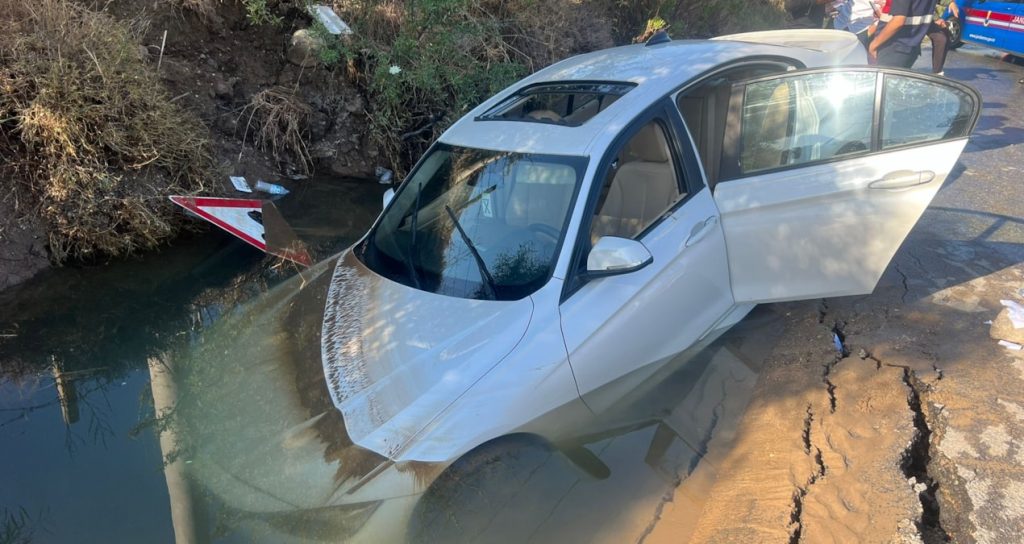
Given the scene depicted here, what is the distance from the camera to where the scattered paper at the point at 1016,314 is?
3.62 metres

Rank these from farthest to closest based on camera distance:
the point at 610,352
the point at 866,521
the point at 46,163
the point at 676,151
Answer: the point at 46,163 → the point at 676,151 → the point at 610,352 → the point at 866,521

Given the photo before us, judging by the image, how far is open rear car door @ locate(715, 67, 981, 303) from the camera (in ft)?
11.3

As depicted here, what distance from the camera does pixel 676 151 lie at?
3576mm

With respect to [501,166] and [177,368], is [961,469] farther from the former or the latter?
[177,368]

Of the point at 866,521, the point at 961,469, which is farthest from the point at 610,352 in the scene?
the point at 961,469

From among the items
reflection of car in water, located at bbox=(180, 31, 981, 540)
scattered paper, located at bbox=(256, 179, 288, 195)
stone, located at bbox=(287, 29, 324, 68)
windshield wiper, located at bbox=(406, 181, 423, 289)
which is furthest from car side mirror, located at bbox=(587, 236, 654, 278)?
stone, located at bbox=(287, 29, 324, 68)

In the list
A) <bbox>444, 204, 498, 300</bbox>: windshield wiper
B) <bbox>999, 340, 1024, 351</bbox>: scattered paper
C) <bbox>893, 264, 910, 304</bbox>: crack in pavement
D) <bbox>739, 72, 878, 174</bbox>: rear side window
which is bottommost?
<bbox>893, 264, 910, 304</bbox>: crack in pavement

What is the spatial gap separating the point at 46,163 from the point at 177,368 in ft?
8.20

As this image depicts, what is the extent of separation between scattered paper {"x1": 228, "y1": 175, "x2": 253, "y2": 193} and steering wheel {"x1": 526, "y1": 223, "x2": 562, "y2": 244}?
4070 mm

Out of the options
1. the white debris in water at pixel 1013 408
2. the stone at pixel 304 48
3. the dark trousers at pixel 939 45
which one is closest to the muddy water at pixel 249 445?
the white debris in water at pixel 1013 408

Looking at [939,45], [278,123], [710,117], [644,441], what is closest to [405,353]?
[644,441]

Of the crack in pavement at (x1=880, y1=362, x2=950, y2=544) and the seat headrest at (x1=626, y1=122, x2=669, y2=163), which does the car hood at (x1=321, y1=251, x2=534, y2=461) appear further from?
the crack in pavement at (x1=880, y1=362, x2=950, y2=544)

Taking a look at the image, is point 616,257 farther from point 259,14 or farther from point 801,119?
point 259,14

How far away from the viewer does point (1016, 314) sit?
3.70 m
